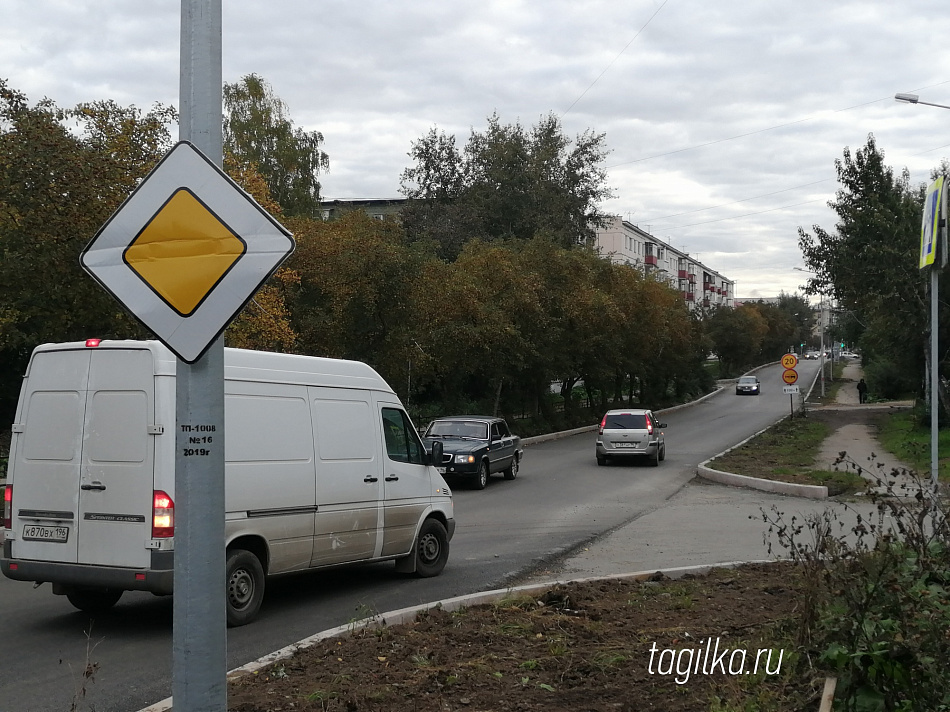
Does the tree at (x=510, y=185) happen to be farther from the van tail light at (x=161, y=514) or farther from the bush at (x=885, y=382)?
the van tail light at (x=161, y=514)

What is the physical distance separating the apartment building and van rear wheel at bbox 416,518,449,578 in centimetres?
7499

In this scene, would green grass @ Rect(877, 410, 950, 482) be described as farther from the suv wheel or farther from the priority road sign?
the priority road sign

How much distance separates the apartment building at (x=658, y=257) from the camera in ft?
359

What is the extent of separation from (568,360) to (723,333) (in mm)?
57680

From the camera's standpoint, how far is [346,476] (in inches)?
Result: 371

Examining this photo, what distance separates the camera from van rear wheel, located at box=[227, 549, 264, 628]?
8008mm

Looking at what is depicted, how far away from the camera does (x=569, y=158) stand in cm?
6216

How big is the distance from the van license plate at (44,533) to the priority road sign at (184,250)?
5.10 meters

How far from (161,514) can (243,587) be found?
1093mm

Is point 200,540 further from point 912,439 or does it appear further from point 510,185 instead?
point 510,185

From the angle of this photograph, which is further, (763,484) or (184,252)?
(763,484)

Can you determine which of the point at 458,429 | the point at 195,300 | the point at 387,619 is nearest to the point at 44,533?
the point at 387,619

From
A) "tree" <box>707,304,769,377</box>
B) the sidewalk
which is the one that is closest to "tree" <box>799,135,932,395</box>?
the sidewalk

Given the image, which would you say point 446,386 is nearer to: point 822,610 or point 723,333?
point 822,610
